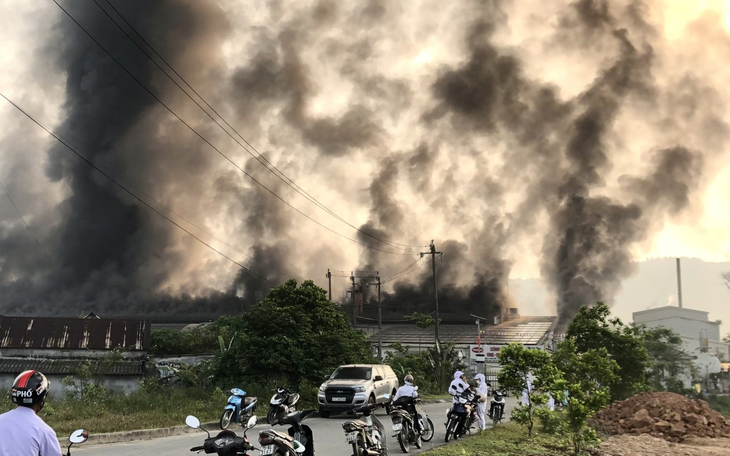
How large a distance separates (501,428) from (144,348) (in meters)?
32.0

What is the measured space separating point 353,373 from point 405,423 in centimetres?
970

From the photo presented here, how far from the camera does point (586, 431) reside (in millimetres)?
12719

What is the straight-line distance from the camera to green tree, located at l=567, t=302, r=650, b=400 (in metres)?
21.3

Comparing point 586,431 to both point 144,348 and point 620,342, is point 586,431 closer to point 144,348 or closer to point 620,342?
point 620,342

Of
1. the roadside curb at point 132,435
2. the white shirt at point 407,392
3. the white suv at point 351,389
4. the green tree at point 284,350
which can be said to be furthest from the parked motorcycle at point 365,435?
the green tree at point 284,350

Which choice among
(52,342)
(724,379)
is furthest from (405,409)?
(52,342)

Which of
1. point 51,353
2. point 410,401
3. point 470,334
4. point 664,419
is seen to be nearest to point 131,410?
point 410,401

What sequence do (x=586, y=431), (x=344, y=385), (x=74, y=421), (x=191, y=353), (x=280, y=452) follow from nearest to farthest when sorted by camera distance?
1. (x=280, y=452)
2. (x=586, y=431)
3. (x=74, y=421)
4. (x=344, y=385)
5. (x=191, y=353)

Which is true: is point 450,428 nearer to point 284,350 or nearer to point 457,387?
point 457,387

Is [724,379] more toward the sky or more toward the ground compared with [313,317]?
more toward the ground

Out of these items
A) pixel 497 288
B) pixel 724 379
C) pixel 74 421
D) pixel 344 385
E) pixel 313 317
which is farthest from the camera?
pixel 497 288

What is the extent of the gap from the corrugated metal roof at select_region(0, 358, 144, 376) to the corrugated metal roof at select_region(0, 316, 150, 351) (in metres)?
2.97

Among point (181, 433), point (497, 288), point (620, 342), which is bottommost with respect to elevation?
point (181, 433)

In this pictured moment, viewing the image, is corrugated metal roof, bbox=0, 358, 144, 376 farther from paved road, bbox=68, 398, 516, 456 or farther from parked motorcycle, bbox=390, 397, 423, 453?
parked motorcycle, bbox=390, 397, 423, 453
